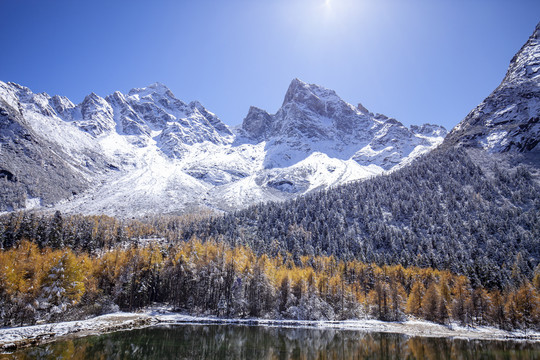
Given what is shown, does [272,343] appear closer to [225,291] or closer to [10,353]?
[10,353]

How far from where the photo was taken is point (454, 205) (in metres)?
164

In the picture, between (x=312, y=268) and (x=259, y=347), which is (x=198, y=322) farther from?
(x=312, y=268)

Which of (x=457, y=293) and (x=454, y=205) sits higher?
(x=454, y=205)

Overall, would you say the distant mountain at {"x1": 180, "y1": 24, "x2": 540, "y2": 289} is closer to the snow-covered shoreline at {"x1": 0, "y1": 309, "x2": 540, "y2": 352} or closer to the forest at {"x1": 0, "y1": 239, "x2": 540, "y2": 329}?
the forest at {"x1": 0, "y1": 239, "x2": 540, "y2": 329}

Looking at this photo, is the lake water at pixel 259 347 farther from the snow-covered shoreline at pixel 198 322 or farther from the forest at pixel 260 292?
the forest at pixel 260 292

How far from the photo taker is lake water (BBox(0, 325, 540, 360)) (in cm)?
3844

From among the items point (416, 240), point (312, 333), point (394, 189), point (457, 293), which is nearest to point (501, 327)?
point (457, 293)

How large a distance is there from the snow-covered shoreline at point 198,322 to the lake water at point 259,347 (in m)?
4.63

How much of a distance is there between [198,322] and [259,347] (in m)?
30.4

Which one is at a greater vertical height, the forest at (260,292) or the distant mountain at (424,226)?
the distant mountain at (424,226)

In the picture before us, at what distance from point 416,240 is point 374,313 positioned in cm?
6760

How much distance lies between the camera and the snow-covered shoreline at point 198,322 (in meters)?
45.5

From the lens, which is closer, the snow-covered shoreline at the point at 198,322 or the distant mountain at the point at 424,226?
the snow-covered shoreline at the point at 198,322

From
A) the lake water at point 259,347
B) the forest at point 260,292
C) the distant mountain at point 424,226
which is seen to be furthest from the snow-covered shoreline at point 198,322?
the distant mountain at point 424,226
